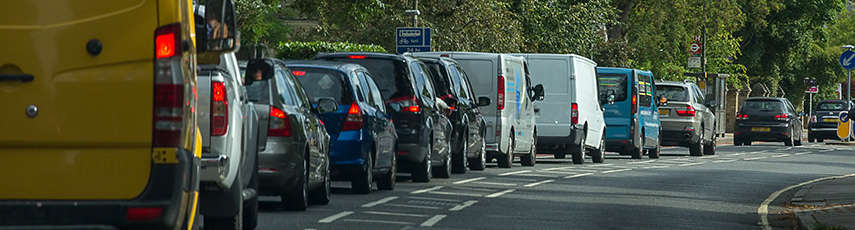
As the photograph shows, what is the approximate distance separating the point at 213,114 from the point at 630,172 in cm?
1506

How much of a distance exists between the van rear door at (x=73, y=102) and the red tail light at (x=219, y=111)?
2405mm

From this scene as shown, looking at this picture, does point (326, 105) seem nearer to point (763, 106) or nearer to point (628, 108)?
point (628, 108)

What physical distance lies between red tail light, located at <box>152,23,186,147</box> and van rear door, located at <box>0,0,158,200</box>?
1.5 inches

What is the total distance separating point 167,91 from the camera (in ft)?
23.3

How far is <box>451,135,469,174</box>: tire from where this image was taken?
21303 millimetres

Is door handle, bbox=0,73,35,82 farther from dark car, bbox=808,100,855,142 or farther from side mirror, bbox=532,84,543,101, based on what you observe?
dark car, bbox=808,100,855,142

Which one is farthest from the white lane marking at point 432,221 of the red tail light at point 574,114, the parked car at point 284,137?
the red tail light at point 574,114

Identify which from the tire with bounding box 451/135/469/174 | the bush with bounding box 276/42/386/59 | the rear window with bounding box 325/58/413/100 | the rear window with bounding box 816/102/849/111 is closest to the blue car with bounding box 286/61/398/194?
the rear window with bounding box 325/58/413/100

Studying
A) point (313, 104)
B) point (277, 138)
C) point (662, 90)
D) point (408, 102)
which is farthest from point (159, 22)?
point (662, 90)

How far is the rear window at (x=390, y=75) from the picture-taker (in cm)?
1800

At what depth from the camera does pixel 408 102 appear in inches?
709

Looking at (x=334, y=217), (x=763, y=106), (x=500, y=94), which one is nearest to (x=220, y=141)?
(x=334, y=217)

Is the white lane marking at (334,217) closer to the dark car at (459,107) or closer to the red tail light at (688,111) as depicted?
the dark car at (459,107)

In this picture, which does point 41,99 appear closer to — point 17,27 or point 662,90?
point 17,27
